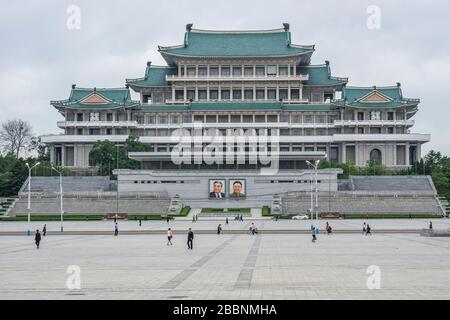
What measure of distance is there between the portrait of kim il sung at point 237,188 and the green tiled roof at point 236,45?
86.6 feet

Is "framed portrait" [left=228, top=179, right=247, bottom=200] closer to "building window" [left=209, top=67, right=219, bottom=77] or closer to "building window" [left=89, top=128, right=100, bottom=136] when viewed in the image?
"building window" [left=209, top=67, right=219, bottom=77]

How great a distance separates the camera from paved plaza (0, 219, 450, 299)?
58.5 feet

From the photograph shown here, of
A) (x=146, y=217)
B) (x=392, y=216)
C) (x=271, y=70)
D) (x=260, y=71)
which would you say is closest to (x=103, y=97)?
(x=260, y=71)

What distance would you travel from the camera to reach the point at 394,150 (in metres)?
101

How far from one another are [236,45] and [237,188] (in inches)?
1209

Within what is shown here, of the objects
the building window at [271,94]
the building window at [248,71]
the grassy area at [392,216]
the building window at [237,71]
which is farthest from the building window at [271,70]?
the grassy area at [392,216]

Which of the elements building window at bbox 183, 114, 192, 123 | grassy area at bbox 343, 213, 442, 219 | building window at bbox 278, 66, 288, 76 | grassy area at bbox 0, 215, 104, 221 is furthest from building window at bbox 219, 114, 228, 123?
grassy area at bbox 0, 215, 104, 221

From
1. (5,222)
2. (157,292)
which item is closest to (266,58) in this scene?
(5,222)

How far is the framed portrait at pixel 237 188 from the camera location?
281ft

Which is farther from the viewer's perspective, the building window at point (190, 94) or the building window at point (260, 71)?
the building window at point (190, 94)

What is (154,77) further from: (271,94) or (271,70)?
(271,94)

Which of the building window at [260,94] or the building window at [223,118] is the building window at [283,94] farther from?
the building window at [223,118]
